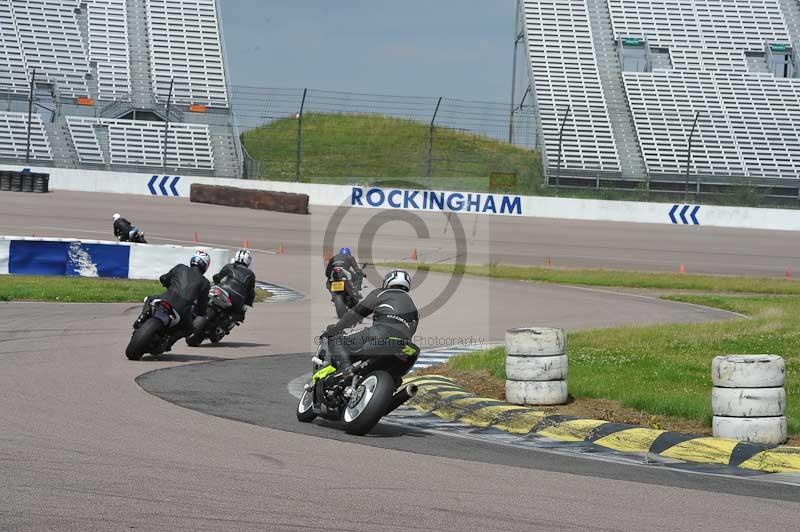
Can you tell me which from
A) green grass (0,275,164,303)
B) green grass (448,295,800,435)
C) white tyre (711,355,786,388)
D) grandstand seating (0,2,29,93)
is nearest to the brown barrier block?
grandstand seating (0,2,29,93)

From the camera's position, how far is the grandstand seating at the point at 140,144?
45.6 metres

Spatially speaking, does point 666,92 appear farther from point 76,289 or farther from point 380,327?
point 380,327

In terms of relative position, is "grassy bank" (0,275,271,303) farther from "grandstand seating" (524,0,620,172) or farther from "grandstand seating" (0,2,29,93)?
"grandstand seating" (524,0,620,172)

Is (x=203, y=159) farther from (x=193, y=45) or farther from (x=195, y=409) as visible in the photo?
(x=195, y=409)

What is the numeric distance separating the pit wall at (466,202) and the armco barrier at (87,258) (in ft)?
66.6

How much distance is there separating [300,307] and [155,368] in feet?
27.7

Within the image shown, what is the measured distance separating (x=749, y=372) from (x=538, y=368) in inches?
86.7

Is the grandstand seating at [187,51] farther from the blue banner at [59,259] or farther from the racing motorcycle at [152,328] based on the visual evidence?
the racing motorcycle at [152,328]

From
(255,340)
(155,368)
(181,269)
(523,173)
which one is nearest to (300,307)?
(255,340)

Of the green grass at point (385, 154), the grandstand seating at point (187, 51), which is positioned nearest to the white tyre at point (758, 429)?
the green grass at point (385, 154)

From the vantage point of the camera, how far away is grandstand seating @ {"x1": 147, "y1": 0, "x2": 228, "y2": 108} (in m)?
50.6

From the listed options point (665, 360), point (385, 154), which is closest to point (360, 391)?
point (665, 360)

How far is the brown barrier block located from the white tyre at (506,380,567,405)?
1203 inches

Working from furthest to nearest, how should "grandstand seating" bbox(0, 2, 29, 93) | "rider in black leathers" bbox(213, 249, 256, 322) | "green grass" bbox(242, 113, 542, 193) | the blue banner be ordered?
1. "grandstand seating" bbox(0, 2, 29, 93)
2. "green grass" bbox(242, 113, 542, 193)
3. the blue banner
4. "rider in black leathers" bbox(213, 249, 256, 322)
